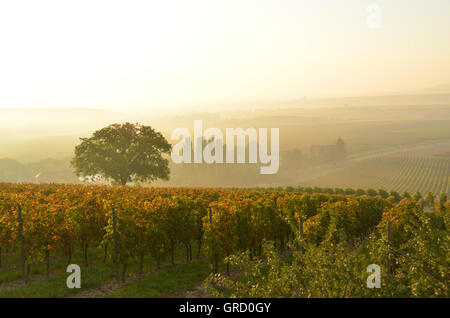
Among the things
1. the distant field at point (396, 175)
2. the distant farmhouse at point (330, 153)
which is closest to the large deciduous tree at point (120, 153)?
the distant field at point (396, 175)

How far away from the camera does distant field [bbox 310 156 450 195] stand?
9981 cm

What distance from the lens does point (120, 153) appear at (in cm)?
4022

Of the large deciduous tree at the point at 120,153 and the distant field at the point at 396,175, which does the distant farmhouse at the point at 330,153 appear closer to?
the distant field at the point at 396,175

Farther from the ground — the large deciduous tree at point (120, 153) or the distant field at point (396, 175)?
the large deciduous tree at point (120, 153)

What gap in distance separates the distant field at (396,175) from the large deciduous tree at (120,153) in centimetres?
8025

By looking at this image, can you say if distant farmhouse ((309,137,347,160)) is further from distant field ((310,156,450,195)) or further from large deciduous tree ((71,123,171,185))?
large deciduous tree ((71,123,171,185))

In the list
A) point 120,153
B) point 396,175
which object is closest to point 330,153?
point 396,175

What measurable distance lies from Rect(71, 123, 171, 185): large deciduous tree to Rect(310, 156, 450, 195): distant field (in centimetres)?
8025

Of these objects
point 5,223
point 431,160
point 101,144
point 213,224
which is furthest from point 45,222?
point 431,160

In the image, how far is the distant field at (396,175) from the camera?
3930 inches

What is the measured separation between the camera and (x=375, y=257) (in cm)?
664
